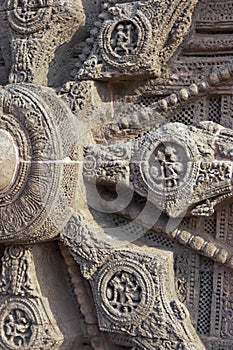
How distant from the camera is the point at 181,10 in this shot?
3.27m

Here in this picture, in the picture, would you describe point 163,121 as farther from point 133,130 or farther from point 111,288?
point 111,288

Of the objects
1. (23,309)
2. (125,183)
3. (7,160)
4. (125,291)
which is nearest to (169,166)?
(125,183)

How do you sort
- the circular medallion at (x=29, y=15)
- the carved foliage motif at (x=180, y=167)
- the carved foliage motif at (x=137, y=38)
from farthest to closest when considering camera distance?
the circular medallion at (x=29, y=15), the carved foliage motif at (x=137, y=38), the carved foliage motif at (x=180, y=167)

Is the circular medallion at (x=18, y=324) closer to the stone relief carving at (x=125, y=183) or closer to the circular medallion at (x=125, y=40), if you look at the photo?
the stone relief carving at (x=125, y=183)

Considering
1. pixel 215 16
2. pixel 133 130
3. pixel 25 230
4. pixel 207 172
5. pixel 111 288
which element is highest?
pixel 215 16

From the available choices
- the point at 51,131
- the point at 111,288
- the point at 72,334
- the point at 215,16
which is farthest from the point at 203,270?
the point at 215,16

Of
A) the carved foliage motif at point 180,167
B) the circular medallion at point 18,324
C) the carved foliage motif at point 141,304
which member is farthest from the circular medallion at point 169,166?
the circular medallion at point 18,324

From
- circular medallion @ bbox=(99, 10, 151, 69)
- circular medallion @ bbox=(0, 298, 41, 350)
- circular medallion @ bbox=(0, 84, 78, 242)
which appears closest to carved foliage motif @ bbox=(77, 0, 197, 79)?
circular medallion @ bbox=(99, 10, 151, 69)

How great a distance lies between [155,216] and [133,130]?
43cm

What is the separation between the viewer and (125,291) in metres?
3.21

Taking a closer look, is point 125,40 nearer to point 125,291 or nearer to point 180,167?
point 180,167

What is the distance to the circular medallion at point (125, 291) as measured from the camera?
10.4ft

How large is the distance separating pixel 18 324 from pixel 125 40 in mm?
1428

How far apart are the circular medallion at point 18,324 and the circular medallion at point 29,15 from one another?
134 cm
